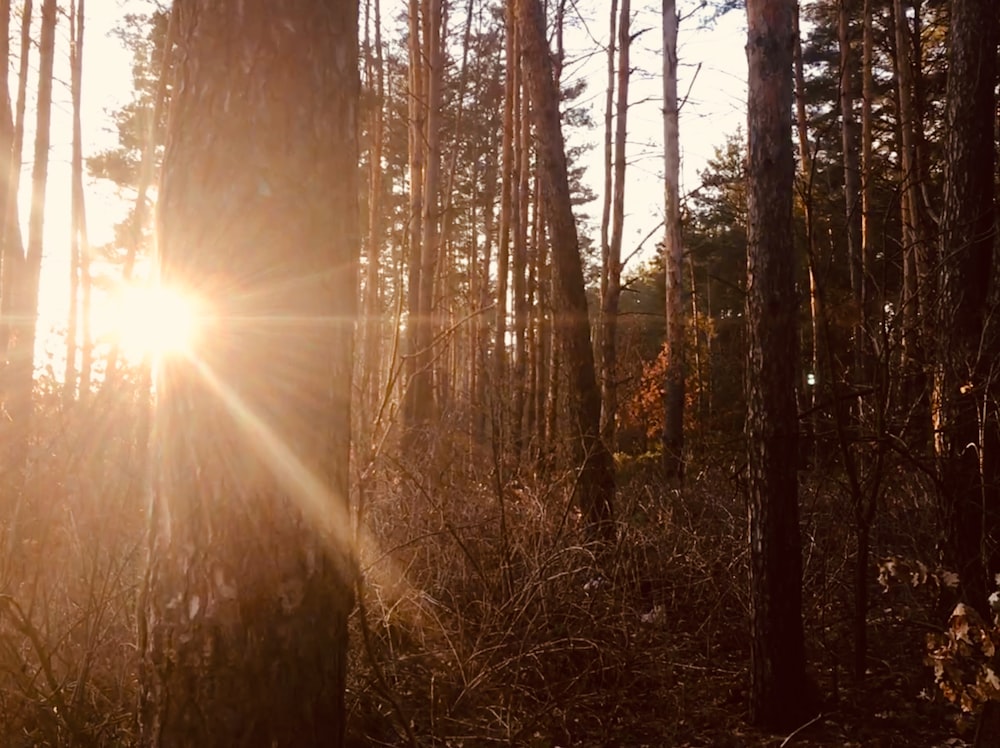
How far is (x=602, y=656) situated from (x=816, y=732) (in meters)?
1.09

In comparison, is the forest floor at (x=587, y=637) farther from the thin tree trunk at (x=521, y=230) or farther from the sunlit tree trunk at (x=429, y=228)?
the thin tree trunk at (x=521, y=230)

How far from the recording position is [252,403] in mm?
2125

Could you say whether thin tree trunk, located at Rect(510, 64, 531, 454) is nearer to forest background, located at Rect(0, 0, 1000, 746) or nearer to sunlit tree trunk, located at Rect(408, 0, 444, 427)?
sunlit tree trunk, located at Rect(408, 0, 444, 427)

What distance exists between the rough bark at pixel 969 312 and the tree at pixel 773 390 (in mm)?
808

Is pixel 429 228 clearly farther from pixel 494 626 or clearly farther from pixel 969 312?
pixel 494 626

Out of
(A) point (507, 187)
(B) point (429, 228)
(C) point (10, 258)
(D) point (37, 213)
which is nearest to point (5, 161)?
(D) point (37, 213)

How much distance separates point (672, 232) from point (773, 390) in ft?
27.2

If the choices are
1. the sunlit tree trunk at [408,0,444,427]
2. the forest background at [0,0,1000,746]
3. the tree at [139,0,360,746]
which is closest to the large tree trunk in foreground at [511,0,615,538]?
the forest background at [0,0,1000,746]

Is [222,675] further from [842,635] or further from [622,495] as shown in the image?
[622,495]

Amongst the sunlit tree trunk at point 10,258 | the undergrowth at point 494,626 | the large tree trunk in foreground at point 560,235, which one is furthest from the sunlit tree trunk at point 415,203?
the undergrowth at point 494,626

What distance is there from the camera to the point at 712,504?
667 centimetres

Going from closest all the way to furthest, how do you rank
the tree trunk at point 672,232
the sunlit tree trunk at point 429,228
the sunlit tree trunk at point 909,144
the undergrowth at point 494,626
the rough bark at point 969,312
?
the undergrowth at point 494,626 → the rough bark at point 969,312 → the sunlit tree trunk at point 909,144 → the sunlit tree trunk at point 429,228 → the tree trunk at point 672,232

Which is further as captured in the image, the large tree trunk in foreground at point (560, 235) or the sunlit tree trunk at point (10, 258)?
the sunlit tree trunk at point (10, 258)

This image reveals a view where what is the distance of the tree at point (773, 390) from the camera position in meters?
4.21
